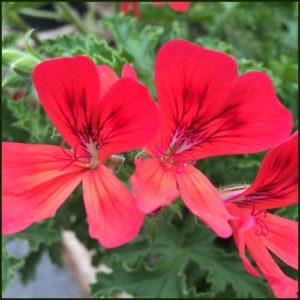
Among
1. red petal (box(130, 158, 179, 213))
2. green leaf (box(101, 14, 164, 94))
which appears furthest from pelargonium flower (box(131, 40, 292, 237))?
green leaf (box(101, 14, 164, 94))

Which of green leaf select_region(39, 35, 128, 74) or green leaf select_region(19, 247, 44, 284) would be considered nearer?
→ green leaf select_region(39, 35, 128, 74)

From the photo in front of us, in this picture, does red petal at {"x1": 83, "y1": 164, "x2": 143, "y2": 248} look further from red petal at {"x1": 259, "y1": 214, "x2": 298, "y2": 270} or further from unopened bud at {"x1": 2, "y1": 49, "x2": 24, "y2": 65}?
unopened bud at {"x1": 2, "y1": 49, "x2": 24, "y2": 65}

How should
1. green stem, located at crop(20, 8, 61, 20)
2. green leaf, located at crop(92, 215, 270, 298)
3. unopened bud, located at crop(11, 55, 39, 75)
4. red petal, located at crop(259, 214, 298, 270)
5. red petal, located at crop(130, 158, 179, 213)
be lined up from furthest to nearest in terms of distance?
green stem, located at crop(20, 8, 61, 20)
green leaf, located at crop(92, 215, 270, 298)
unopened bud, located at crop(11, 55, 39, 75)
red petal, located at crop(259, 214, 298, 270)
red petal, located at crop(130, 158, 179, 213)

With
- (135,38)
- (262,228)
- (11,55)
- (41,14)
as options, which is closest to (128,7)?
(135,38)

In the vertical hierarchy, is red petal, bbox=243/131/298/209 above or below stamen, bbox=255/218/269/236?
above

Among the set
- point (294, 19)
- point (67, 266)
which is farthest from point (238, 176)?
point (67, 266)

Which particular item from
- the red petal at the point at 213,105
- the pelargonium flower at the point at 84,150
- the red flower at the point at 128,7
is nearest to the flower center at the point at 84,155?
the pelargonium flower at the point at 84,150

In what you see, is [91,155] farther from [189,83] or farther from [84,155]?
[189,83]

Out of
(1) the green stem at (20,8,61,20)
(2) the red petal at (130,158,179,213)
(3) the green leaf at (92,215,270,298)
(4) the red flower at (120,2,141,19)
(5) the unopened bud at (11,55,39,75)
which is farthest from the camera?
(1) the green stem at (20,8,61,20)
